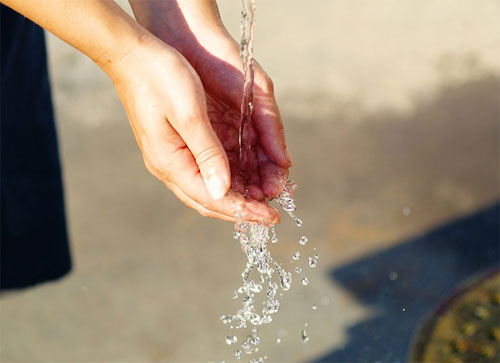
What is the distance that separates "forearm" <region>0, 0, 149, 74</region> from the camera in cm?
126

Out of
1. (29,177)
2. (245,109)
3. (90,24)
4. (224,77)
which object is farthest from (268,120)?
(29,177)

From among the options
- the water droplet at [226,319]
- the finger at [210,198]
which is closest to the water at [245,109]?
the finger at [210,198]

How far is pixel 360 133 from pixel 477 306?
1.18m

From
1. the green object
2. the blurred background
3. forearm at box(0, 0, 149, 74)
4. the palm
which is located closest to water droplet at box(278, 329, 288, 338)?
the blurred background

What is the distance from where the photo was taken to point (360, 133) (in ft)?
10.5

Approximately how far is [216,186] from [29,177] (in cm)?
97

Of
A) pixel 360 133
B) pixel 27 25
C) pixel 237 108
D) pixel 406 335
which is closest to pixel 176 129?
pixel 237 108

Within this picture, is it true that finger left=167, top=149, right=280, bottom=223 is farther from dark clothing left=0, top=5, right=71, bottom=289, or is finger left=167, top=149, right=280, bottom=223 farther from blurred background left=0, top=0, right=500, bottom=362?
blurred background left=0, top=0, right=500, bottom=362

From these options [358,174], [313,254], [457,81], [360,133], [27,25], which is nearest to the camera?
[27,25]

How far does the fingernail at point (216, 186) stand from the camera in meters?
1.29

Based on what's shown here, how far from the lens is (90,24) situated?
50.1 inches

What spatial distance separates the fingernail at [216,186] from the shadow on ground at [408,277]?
47.2 inches

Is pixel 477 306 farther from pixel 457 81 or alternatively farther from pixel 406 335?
pixel 457 81

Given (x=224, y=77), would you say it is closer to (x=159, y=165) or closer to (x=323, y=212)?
(x=159, y=165)
